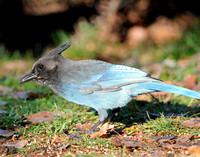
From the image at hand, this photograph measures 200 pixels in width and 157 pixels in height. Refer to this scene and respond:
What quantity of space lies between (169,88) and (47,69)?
1.45 metres

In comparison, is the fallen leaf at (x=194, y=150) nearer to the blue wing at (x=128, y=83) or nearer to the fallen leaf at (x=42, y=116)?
the blue wing at (x=128, y=83)

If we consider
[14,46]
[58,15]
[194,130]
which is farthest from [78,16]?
[194,130]

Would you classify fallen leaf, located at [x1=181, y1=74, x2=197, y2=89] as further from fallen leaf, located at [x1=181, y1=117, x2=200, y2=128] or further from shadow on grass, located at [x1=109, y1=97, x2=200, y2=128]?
fallen leaf, located at [x1=181, y1=117, x2=200, y2=128]

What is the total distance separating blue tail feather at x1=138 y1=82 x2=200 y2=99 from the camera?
123 inches

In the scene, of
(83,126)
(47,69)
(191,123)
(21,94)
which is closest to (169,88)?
(191,123)

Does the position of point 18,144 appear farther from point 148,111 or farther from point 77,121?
point 148,111

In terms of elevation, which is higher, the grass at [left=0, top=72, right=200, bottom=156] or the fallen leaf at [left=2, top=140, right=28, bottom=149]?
the grass at [left=0, top=72, right=200, bottom=156]

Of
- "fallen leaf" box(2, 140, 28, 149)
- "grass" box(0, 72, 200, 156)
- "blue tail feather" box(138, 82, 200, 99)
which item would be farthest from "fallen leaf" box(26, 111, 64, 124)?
"blue tail feather" box(138, 82, 200, 99)

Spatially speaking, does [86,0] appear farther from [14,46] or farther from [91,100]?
[91,100]

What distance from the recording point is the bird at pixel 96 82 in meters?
3.28

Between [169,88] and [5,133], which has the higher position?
[169,88]

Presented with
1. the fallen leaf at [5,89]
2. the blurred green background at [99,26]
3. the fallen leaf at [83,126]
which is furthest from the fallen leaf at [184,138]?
the blurred green background at [99,26]

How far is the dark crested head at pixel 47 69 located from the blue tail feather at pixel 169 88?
1.03 m

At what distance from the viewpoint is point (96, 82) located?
343cm
